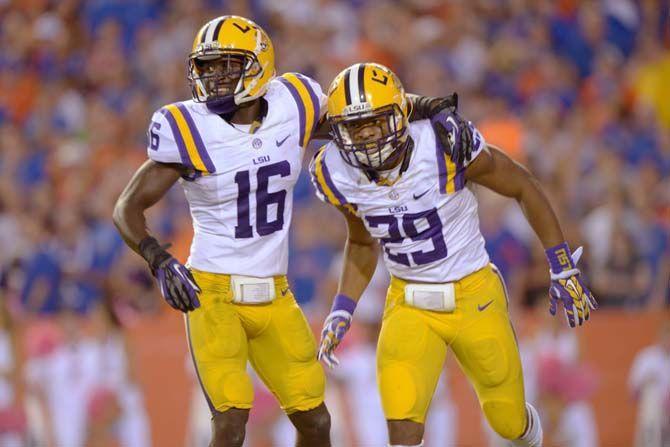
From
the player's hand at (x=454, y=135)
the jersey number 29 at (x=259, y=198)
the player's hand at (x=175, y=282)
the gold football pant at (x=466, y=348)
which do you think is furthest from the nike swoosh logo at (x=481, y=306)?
the player's hand at (x=175, y=282)

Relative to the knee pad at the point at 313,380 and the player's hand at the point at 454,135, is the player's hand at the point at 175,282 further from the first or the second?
the player's hand at the point at 454,135

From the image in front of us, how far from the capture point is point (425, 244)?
16.2 feet

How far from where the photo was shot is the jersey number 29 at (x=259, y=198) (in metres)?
4.83

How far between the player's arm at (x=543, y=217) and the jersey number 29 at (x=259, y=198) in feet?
2.53

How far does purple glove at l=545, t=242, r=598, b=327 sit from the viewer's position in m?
4.91

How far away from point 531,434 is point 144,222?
1.84 m

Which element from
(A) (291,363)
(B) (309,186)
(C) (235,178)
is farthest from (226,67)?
(B) (309,186)

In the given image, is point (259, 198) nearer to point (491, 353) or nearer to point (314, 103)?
point (314, 103)

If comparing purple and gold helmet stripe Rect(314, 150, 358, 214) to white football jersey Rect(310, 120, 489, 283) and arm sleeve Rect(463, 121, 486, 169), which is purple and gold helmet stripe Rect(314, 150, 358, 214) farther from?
arm sleeve Rect(463, 121, 486, 169)

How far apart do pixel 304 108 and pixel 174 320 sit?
3.04m

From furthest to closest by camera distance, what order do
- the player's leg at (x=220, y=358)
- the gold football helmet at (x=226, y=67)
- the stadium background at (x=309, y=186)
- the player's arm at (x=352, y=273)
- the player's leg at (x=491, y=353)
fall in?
the stadium background at (x=309, y=186)
the player's arm at (x=352, y=273)
the player's leg at (x=491, y=353)
the gold football helmet at (x=226, y=67)
the player's leg at (x=220, y=358)

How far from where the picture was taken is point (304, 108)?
16.5 feet

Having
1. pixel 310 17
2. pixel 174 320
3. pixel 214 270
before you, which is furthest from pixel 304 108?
pixel 310 17

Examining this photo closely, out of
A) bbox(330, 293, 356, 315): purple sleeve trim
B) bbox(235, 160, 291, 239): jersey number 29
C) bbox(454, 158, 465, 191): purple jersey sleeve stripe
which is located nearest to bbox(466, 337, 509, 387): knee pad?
bbox(330, 293, 356, 315): purple sleeve trim
